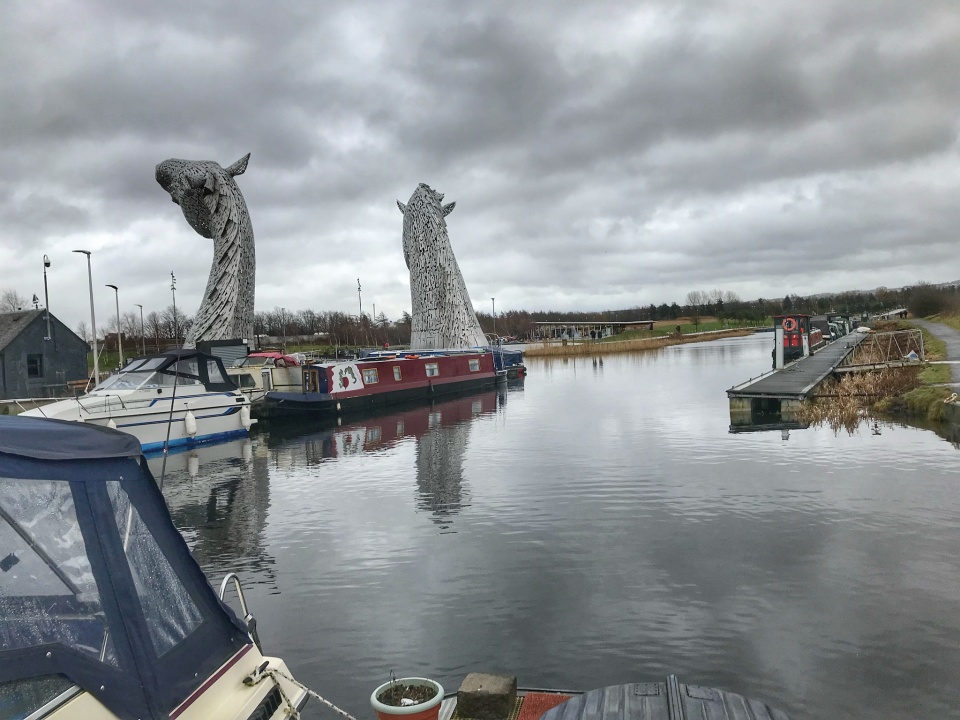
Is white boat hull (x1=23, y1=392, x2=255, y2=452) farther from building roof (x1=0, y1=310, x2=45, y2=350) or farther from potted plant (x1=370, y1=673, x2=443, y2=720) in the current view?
building roof (x1=0, y1=310, x2=45, y2=350)

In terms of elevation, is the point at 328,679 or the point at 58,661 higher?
the point at 58,661

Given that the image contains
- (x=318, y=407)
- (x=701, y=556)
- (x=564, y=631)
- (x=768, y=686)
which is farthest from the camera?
(x=318, y=407)

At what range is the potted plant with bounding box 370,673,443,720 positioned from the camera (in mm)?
4848

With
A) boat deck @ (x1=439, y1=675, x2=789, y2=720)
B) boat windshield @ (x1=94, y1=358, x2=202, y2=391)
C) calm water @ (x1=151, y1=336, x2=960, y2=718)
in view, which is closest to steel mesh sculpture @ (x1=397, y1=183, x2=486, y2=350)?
boat windshield @ (x1=94, y1=358, x2=202, y2=391)

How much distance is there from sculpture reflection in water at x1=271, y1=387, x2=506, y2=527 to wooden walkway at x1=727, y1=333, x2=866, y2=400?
1040 cm

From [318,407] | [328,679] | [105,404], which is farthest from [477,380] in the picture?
[328,679]

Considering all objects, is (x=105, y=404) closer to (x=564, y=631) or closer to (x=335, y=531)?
(x=335, y=531)

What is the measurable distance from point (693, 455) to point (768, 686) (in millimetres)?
11939

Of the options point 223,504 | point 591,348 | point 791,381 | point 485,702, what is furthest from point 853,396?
point 591,348

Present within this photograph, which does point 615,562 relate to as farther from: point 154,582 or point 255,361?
point 255,361

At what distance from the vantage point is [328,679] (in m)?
6.85

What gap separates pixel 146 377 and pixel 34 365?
21.8 m

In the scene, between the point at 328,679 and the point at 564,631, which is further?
→ the point at 564,631

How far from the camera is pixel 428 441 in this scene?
76.7 ft
